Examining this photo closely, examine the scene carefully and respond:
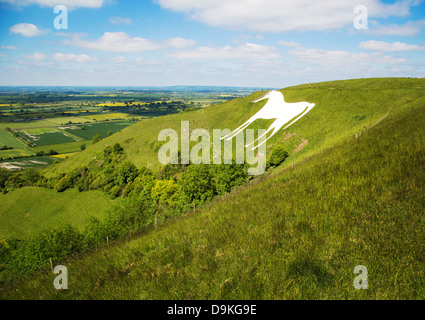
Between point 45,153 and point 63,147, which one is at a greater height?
point 63,147

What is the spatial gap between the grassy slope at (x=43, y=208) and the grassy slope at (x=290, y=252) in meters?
61.0

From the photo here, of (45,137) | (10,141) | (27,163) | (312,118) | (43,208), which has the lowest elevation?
(43,208)

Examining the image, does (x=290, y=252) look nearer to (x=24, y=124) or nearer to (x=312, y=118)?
(x=312, y=118)

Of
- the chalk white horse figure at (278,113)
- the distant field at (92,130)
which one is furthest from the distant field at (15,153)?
the chalk white horse figure at (278,113)

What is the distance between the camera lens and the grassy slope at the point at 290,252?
4527 millimetres

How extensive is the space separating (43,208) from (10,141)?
112 metres

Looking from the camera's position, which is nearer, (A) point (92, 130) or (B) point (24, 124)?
(A) point (92, 130)

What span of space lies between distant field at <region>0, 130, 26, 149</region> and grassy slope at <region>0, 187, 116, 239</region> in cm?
7719

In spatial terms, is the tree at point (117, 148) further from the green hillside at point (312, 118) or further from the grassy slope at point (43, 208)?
the grassy slope at point (43, 208)

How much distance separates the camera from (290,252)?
17.9ft

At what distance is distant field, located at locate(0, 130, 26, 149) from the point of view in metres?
134
